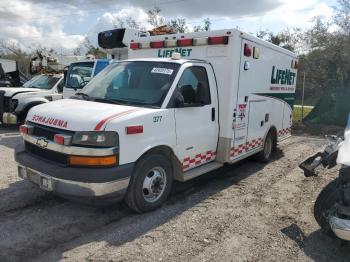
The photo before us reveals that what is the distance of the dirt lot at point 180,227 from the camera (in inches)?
156

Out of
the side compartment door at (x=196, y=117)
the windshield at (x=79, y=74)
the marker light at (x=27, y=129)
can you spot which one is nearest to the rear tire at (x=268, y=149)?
the side compartment door at (x=196, y=117)

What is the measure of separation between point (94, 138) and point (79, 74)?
7267 mm

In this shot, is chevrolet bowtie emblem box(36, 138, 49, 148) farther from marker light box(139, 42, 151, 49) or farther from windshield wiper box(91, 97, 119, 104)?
marker light box(139, 42, 151, 49)

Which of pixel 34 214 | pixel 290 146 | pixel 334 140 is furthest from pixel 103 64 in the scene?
pixel 334 140

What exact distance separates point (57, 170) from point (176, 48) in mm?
3188

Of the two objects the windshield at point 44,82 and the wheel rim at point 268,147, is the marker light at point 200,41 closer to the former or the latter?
the wheel rim at point 268,147

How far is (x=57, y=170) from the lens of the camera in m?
4.31

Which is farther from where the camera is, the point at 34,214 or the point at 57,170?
the point at 34,214

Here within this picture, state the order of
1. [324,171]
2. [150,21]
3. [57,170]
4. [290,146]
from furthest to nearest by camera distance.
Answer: [150,21] → [290,146] → [324,171] → [57,170]

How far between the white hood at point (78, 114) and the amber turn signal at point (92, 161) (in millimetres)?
333

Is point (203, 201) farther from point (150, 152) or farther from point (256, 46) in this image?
point (256, 46)

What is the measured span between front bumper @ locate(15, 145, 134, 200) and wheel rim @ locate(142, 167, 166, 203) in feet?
1.53

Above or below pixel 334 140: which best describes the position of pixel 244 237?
below

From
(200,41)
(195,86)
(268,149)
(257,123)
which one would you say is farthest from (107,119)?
(268,149)
